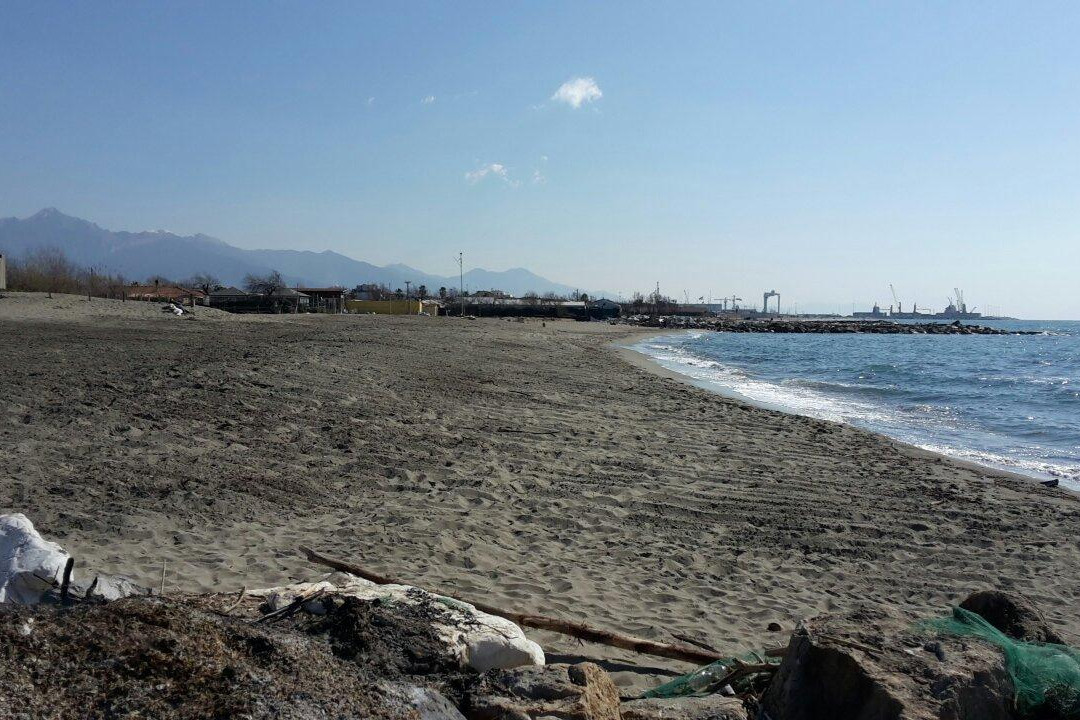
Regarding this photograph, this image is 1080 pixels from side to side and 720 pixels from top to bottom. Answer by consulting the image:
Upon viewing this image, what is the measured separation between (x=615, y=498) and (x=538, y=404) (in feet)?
17.6

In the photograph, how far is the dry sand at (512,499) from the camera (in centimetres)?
517

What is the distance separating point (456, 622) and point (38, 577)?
192cm

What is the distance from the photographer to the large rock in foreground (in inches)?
104

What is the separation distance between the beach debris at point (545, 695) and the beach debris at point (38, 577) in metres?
1.85

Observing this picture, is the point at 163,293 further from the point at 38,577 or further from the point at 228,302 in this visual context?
the point at 38,577

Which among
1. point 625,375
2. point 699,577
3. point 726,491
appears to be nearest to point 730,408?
point 625,375

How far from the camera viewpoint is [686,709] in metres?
A: 2.92

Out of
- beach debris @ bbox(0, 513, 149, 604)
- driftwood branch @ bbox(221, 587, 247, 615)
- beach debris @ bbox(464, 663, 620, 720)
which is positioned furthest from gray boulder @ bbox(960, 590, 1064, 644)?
beach debris @ bbox(0, 513, 149, 604)

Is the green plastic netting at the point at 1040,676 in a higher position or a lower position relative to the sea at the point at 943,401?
higher

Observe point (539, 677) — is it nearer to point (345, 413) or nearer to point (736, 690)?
point (736, 690)

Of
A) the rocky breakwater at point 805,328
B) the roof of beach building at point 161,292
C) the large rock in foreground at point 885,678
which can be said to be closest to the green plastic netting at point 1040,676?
the large rock in foreground at point 885,678

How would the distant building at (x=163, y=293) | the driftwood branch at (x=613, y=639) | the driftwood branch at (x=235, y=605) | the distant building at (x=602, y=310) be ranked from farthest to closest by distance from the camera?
1. the distant building at (x=602, y=310)
2. the distant building at (x=163, y=293)
3. the driftwood branch at (x=613, y=639)
4. the driftwood branch at (x=235, y=605)

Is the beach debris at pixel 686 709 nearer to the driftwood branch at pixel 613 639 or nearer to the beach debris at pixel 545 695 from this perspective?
the beach debris at pixel 545 695

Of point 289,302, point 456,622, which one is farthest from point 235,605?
point 289,302
